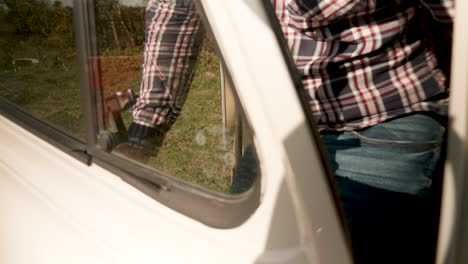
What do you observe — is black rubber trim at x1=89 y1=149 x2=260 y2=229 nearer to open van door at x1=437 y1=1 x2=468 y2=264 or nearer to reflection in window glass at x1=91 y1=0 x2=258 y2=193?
reflection in window glass at x1=91 y1=0 x2=258 y2=193

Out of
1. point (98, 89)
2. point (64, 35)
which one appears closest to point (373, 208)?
point (98, 89)

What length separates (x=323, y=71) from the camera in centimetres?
120

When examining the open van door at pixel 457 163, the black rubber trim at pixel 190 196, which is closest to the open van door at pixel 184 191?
the black rubber trim at pixel 190 196

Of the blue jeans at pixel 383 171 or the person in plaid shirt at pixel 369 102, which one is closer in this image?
the person in plaid shirt at pixel 369 102

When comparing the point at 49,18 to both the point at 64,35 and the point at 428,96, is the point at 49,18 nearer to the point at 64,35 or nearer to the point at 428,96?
the point at 64,35

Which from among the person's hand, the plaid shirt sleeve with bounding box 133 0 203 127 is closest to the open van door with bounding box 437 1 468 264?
the plaid shirt sleeve with bounding box 133 0 203 127

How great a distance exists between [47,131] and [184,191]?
1.93 ft

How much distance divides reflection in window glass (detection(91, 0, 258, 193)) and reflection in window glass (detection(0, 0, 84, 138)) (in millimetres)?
119

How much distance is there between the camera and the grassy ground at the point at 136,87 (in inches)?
37.3

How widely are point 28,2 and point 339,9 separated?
897 mm

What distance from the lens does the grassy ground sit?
95cm

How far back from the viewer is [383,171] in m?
1.25

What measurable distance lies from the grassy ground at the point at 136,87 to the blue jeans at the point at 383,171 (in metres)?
0.45

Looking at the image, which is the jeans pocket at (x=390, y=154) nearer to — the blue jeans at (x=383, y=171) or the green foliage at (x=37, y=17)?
the blue jeans at (x=383, y=171)
